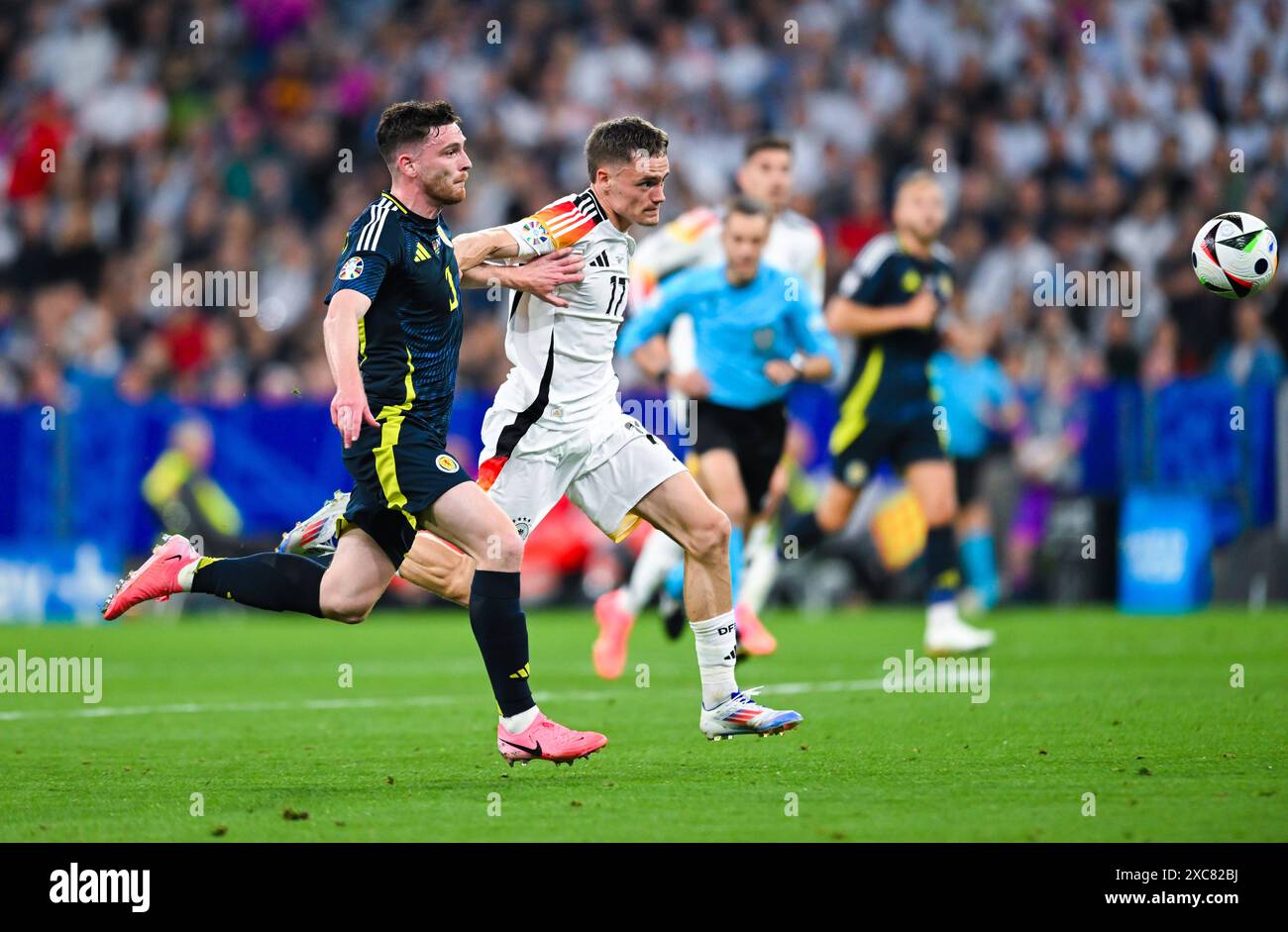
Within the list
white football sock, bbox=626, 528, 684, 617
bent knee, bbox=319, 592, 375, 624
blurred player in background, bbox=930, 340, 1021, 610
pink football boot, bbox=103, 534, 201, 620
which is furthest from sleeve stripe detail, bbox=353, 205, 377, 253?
blurred player in background, bbox=930, 340, 1021, 610

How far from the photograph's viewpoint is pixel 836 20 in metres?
21.9

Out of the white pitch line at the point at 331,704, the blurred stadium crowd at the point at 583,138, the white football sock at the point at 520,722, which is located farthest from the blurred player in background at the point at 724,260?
the blurred stadium crowd at the point at 583,138

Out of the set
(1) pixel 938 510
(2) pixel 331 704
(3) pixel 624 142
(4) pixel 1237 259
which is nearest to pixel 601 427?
(3) pixel 624 142

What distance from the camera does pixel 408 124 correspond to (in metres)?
7.37

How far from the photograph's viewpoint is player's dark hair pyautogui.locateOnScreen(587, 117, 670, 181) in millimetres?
7773

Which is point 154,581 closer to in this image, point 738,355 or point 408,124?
point 408,124

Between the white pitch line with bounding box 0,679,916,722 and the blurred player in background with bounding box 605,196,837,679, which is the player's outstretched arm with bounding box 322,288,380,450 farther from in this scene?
the blurred player in background with bounding box 605,196,837,679

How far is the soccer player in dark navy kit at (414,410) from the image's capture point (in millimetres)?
7066

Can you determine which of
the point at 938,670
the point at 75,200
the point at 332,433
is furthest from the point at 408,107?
the point at 75,200

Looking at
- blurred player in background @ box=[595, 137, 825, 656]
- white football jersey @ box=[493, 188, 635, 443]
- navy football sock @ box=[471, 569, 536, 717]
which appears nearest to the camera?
navy football sock @ box=[471, 569, 536, 717]

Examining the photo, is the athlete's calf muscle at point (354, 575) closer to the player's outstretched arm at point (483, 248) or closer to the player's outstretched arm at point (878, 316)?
the player's outstretched arm at point (483, 248)

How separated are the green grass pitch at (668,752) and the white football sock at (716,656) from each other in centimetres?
26

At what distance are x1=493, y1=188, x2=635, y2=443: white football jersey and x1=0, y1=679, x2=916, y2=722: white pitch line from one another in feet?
8.12
